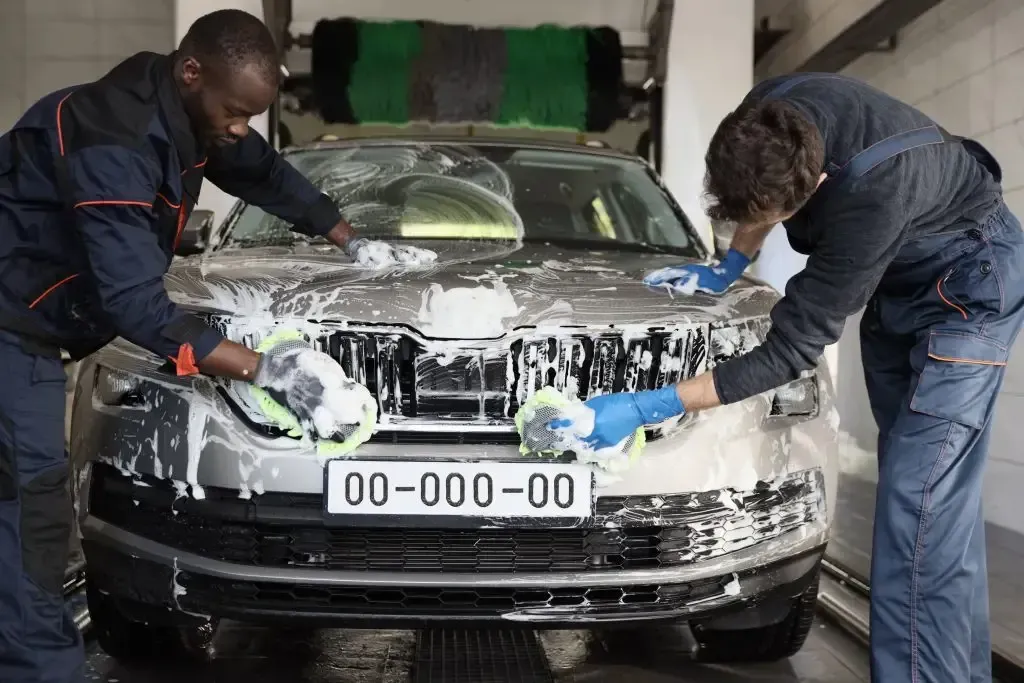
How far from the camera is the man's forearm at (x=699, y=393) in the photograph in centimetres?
198

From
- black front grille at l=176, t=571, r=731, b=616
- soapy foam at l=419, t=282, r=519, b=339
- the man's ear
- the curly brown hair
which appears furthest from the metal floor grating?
the man's ear

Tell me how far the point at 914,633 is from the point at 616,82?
3.12 m

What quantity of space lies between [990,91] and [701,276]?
304cm

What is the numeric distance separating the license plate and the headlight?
48 cm

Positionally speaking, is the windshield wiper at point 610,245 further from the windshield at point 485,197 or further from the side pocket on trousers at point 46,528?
the side pocket on trousers at point 46,528

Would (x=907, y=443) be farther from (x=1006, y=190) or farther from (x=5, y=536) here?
(x=1006, y=190)

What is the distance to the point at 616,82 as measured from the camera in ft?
15.2

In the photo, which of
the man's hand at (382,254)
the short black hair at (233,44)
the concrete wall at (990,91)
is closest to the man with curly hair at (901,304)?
the man's hand at (382,254)

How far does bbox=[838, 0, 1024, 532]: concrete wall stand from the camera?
436 centimetres

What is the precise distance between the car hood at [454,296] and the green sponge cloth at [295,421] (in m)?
0.10

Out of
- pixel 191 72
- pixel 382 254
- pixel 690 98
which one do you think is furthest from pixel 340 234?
pixel 690 98

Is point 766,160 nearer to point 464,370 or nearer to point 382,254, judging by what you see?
point 464,370

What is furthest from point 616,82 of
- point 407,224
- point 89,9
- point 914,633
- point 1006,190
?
point 89,9

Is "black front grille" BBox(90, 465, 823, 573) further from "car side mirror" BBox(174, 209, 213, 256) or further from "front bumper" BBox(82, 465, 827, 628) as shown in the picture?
"car side mirror" BBox(174, 209, 213, 256)
